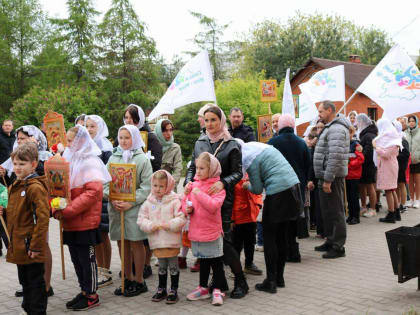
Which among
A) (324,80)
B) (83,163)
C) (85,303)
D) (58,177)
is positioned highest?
(324,80)

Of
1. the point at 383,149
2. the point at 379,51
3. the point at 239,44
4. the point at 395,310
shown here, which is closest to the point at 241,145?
the point at 395,310

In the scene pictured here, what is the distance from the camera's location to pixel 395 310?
15.1 feet

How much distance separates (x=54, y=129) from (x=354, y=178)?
19.9 ft

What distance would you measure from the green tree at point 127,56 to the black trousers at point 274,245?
2841 cm

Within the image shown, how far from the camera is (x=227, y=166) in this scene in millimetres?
5039

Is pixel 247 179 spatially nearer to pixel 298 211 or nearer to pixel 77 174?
pixel 298 211

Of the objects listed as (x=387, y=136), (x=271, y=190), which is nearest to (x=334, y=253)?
(x=271, y=190)

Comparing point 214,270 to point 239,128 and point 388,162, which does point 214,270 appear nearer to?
point 239,128

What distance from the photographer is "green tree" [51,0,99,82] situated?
3638 centimetres

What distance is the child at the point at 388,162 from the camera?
30.8 feet

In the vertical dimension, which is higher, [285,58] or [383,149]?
[285,58]

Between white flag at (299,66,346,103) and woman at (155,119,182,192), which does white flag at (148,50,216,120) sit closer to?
woman at (155,119,182,192)

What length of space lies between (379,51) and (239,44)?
1935 cm

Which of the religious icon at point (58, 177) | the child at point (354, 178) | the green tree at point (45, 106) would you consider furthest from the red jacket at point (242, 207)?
the green tree at point (45, 106)
